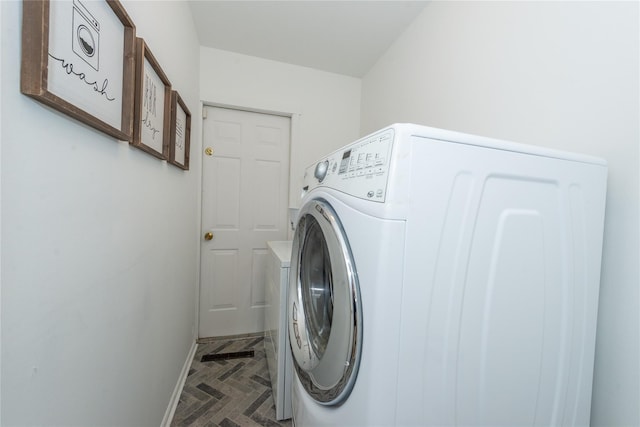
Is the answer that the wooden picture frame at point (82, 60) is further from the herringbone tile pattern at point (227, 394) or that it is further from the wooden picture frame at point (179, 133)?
the herringbone tile pattern at point (227, 394)

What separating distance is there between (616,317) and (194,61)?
2522 millimetres

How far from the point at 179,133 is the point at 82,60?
96cm

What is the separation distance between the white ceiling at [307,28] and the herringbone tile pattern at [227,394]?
244 centimetres

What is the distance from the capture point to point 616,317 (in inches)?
29.5

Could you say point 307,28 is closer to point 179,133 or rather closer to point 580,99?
point 179,133

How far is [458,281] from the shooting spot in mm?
576

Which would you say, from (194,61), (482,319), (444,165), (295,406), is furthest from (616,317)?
(194,61)

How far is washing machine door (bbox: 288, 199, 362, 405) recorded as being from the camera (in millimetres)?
596

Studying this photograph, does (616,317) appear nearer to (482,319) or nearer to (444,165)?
(482,319)

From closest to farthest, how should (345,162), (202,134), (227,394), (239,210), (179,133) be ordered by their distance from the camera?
(345,162)
(179,133)
(227,394)
(202,134)
(239,210)

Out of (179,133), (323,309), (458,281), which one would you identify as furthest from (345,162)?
(179,133)

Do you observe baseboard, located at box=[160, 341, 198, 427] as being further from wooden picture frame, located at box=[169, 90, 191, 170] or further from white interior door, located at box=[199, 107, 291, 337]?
wooden picture frame, located at box=[169, 90, 191, 170]

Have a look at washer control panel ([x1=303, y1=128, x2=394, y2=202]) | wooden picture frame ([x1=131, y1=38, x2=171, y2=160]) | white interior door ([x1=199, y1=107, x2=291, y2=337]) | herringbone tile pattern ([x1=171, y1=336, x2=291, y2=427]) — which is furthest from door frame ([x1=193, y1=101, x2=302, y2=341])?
washer control panel ([x1=303, y1=128, x2=394, y2=202])

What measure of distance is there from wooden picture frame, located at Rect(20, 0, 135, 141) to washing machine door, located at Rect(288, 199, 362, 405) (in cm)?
62
